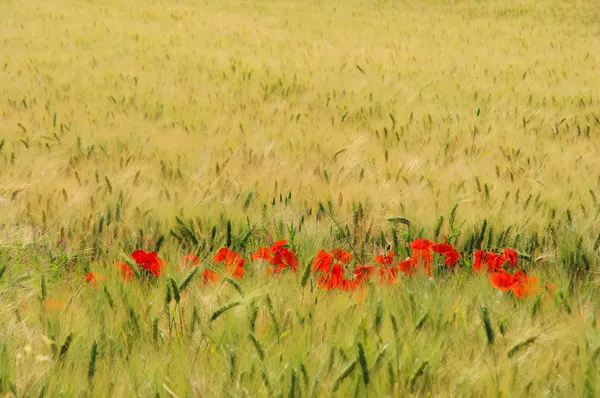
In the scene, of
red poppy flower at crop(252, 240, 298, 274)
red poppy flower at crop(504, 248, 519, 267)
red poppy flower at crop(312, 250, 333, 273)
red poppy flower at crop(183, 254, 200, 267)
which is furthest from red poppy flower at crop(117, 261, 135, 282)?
red poppy flower at crop(504, 248, 519, 267)

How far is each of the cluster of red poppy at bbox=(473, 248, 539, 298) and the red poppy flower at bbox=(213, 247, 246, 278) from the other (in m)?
0.58

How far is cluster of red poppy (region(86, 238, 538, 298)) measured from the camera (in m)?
1.50

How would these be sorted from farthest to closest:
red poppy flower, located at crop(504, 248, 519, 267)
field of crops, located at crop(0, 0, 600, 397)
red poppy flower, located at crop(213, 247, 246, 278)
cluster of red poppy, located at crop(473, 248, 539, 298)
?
red poppy flower, located at crop(504, 248, 519, 267) < red poppy flower, located at crop(213, 247, 246, 278) < cluster of red poppy, located at crop(473, 248, 539, 298) < field of crops, located at crop(0, 0, 600, 397)

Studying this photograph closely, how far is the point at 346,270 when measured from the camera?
184 centimetres

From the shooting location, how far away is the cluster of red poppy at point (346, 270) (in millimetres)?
1502

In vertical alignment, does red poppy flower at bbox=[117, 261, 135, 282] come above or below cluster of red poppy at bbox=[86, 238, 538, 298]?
above

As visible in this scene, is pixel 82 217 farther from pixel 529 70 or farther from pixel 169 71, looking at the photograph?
pixel 529 70

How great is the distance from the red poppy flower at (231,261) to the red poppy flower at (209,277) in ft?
0.14

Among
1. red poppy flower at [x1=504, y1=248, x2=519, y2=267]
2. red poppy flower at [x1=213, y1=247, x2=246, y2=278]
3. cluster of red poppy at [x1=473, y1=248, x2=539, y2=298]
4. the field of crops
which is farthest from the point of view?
red poppy flower at [x1=504, y1=248, x2=519, y2=267]

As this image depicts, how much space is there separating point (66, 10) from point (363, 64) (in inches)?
269

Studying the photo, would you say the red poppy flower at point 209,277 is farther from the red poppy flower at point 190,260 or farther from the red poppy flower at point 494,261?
the red poppy flower at point 494,261

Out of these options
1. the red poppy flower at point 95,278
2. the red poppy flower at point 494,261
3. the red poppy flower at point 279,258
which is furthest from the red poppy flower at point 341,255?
the red poppy flower at point 95,278

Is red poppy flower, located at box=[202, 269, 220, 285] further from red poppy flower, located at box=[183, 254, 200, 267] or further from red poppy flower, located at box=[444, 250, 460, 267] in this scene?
red poppy flower, located at box=[444, 250, 460, 267]

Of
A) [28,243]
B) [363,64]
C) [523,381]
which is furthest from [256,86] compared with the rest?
[523,381]
